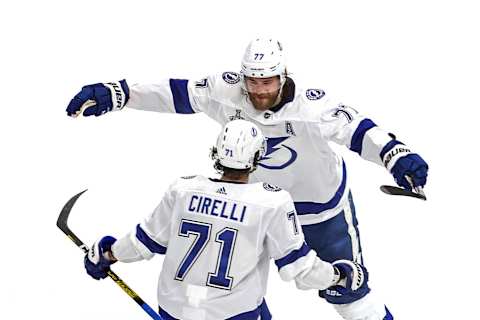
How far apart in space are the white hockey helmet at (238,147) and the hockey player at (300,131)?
588mm

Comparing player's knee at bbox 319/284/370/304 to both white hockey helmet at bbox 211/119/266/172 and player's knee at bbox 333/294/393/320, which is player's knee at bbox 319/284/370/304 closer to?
player's knee at bbox 333/294/393/320

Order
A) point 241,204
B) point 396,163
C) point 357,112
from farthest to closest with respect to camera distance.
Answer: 1. point 357,112
2. point 396,163
3. point 241,204

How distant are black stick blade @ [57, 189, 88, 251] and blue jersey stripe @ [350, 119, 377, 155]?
54.4 inches

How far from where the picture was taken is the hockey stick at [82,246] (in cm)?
496

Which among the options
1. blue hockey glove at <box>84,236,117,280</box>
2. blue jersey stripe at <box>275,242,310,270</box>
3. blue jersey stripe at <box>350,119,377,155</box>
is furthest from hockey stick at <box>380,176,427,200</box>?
blue hockey glove at <box>84,236,117,280</box>

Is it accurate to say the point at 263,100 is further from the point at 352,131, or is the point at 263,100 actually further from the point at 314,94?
the point at 352,131

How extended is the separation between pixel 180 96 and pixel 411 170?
4.43 feet

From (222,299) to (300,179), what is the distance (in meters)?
1.12

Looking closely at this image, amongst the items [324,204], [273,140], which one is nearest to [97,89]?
[273,140]

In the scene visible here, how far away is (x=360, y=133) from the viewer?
5.14 meters

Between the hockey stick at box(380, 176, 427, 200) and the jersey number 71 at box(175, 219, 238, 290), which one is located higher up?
the hockey stick at box(380, 176, 427, 200)

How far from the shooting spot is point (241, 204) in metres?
4.42

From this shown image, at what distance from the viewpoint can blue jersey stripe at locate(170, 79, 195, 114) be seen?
5562mm

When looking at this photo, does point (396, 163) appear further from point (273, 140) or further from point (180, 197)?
point (180, 197)
